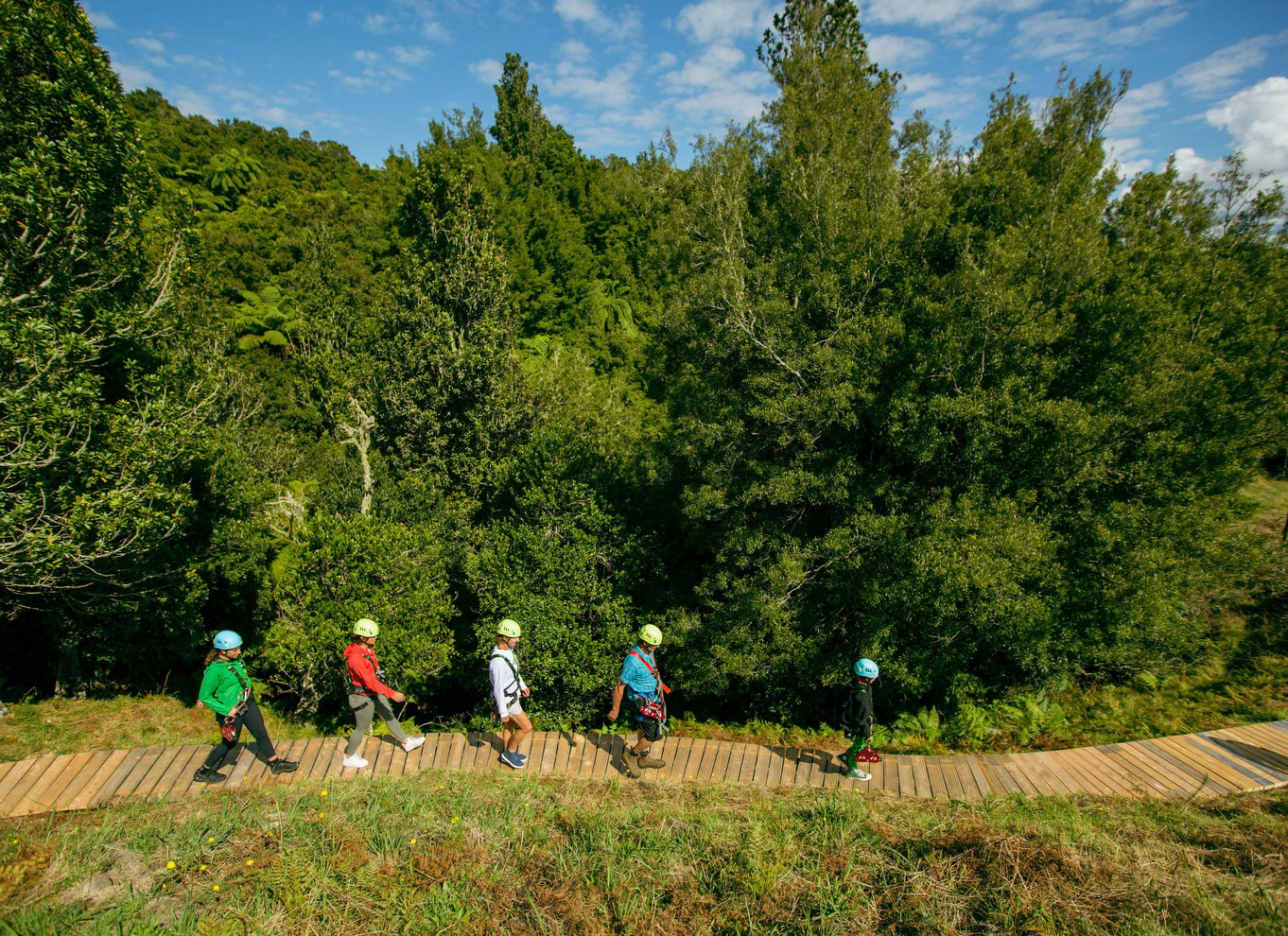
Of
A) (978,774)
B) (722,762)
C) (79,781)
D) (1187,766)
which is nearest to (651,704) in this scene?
(722,762)

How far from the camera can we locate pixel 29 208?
8656 millimetres

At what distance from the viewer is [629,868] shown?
550cm

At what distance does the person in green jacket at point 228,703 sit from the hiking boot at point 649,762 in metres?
4.11

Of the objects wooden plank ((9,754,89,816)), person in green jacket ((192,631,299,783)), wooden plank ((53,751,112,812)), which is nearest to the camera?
wooden plank ((9,754,89,816))

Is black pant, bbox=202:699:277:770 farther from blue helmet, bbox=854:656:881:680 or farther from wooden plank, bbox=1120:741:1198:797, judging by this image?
wooden plank, bbox=1120:741:1198:797

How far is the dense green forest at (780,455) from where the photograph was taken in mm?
9383

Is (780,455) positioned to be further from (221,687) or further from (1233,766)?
(221,687)

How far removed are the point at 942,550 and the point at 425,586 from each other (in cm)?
920

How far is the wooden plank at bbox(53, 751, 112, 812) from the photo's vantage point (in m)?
6.52

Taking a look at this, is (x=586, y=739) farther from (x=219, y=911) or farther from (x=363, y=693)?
(x=219, y=911)

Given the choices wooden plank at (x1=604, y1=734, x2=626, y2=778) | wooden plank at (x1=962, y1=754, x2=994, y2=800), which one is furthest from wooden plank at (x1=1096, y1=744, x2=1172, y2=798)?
wooden plank at (x1=604, y1=734, x2=626, y2=778)

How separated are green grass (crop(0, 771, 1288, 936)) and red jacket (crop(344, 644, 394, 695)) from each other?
113cm

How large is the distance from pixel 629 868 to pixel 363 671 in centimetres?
375

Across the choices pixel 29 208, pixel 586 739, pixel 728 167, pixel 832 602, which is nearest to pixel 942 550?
pixel 832 602
